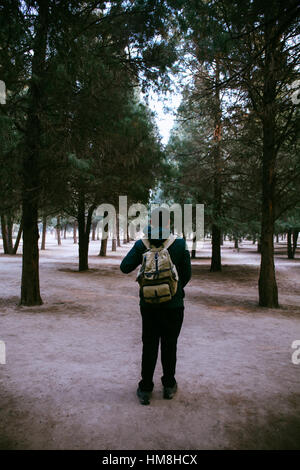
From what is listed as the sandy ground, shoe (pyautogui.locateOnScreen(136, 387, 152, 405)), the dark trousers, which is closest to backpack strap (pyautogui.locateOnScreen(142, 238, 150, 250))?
the dark trousers

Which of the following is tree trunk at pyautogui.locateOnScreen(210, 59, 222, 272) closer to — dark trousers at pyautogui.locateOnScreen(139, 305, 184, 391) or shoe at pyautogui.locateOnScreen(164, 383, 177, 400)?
dark trousers at pyautogui.locateOnScreen(139, 305, 184, 391)

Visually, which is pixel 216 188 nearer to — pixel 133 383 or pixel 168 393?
pixel 133 383

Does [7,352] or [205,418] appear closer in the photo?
[205,418]

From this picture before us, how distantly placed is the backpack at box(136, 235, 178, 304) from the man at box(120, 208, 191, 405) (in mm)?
119

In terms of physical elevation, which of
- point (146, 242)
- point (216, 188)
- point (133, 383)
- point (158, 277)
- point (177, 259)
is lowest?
point (133, 383)

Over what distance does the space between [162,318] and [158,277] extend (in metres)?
0.44

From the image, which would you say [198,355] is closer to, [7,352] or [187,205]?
[7,352]

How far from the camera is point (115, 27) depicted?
6.51 m

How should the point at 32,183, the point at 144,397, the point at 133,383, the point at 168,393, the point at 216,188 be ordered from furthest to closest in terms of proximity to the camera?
the point at 216,188 → the point at 32,183 → the point at 133,383 → the point at 168,393 → the point at 144,397

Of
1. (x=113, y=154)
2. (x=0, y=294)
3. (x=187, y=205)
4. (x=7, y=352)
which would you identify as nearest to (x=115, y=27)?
(x=113, y=154)

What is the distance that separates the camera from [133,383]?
12.0 feet

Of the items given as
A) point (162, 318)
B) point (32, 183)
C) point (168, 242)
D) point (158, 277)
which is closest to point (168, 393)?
point (162, 318)

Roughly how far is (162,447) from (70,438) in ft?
2.55

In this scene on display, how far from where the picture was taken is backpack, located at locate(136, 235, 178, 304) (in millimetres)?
2980
